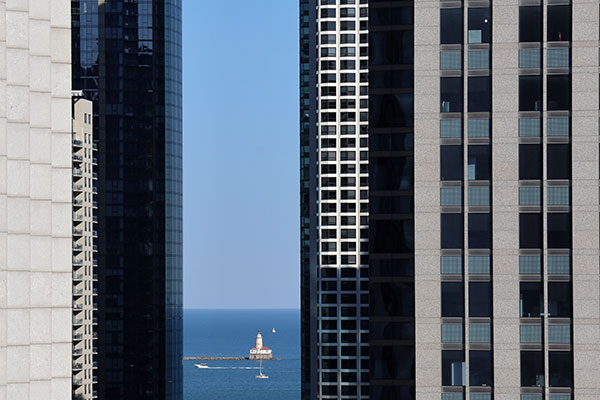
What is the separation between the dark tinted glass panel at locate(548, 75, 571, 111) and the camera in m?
88.8

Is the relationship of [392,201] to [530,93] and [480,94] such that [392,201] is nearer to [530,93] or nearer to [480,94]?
[480,94]

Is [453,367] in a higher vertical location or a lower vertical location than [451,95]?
lower

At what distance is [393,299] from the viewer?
3735 inches

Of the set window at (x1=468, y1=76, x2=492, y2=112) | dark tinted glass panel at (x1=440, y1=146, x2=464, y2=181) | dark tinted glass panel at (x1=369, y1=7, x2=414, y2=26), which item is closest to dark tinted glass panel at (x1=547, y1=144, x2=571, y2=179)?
window at (x1=468, y1=76, x2=492, y2=112)

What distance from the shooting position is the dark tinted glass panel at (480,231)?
88562 mm

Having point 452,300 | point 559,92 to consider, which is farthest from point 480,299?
point 559,92

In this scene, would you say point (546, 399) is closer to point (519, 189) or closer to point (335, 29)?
point (519, 189)

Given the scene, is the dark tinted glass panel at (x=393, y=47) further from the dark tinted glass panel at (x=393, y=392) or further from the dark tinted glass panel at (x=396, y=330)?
the dark tinted glass panel at (x=393, y=392)

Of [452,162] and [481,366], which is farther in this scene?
[452,162]

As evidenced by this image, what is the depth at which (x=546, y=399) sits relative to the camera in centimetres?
8638

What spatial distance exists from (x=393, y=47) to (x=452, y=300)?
778 inches

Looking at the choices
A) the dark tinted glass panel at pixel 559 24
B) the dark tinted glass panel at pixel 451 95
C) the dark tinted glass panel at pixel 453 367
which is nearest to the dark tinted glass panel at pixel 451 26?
the dark tinted glass panel at pixel 451 95

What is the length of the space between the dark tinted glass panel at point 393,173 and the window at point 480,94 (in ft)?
23.6
